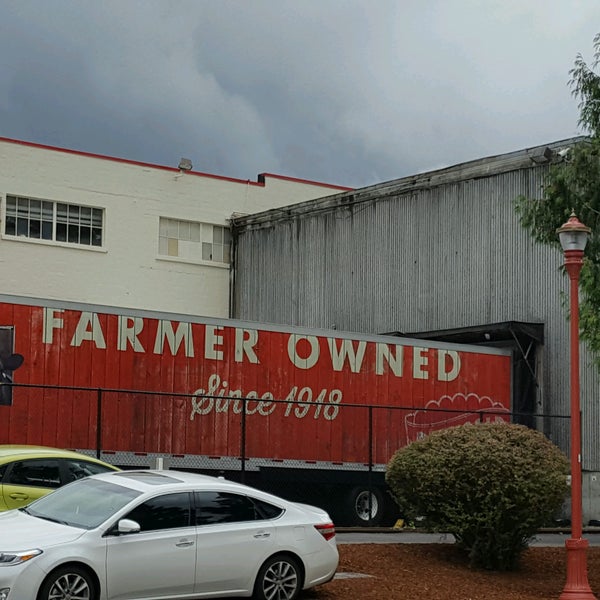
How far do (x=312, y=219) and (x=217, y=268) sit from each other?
483 centimetres

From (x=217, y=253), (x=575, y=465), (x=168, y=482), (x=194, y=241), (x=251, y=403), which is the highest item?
(x=194, y=241)

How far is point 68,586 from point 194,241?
28.2 m

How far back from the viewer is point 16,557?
35.0 ft

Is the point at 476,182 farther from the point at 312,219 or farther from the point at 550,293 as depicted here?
the point at 312,219

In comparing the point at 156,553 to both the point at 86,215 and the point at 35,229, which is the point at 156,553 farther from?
the point at 86,215

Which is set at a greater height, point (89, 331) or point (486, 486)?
point (89, 331)

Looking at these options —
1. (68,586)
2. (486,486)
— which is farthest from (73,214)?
(68,586)

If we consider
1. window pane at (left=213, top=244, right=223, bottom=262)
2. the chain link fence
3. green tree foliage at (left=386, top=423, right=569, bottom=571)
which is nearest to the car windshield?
green tree foliage at (left=386, top=423, right=569, bottom=571)

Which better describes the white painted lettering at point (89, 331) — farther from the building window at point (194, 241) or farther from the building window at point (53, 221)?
the building window at point (194, 241)

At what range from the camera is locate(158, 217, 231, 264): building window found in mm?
38250

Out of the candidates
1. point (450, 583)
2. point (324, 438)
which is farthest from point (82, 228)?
point (450, 583)

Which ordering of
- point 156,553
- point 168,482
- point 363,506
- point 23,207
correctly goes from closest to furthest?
point 156,553, point 168,482, point 363,506, point 23,207

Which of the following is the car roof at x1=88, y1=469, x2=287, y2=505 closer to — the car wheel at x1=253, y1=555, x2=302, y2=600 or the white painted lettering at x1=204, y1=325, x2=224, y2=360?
the car wheel at x1=253, y1=555, x2=302, y2=600

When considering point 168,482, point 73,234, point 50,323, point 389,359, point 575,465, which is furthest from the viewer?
point 73,234
